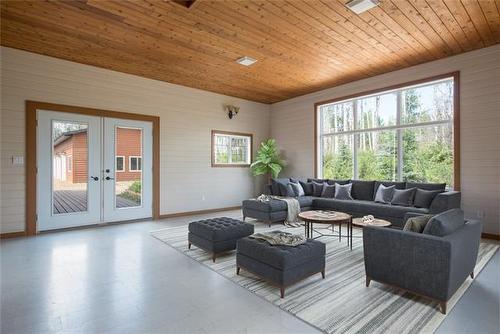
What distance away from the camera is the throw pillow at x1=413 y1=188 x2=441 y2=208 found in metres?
4.68

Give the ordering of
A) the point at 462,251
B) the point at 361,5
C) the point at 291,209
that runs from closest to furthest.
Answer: the point at 462,251 → the point at 361,5 → the point at 291,209

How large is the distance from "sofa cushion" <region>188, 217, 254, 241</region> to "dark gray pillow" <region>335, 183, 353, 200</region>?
116 inches

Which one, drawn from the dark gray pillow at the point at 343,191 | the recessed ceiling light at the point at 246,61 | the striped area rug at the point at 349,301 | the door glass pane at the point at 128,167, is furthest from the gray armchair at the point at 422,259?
the door glass pane at the point at 128,167

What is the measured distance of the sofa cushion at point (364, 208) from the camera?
4668 millimetres

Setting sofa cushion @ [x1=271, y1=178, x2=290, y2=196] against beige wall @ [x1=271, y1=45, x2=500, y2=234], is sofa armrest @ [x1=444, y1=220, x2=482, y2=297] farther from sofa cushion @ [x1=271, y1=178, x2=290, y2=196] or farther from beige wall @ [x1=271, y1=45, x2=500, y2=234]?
sofa cushion @ [x1=271, y1=178, x2=290, y2=196]

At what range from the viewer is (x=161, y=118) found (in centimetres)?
623

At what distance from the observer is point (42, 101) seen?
480 cm

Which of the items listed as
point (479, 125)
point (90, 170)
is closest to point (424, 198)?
point (479, 125)

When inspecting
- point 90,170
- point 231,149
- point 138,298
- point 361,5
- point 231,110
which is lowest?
point 138,298

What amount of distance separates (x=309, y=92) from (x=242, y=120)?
2008mm

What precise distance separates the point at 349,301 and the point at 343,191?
12.6ft

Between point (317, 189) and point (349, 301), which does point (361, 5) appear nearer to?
point (349, 301)

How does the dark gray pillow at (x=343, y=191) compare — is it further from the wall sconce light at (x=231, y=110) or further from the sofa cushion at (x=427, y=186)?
the wall sconce light at (x=231, y=110)

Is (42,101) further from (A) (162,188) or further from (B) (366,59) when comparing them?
(B) (366,59)
